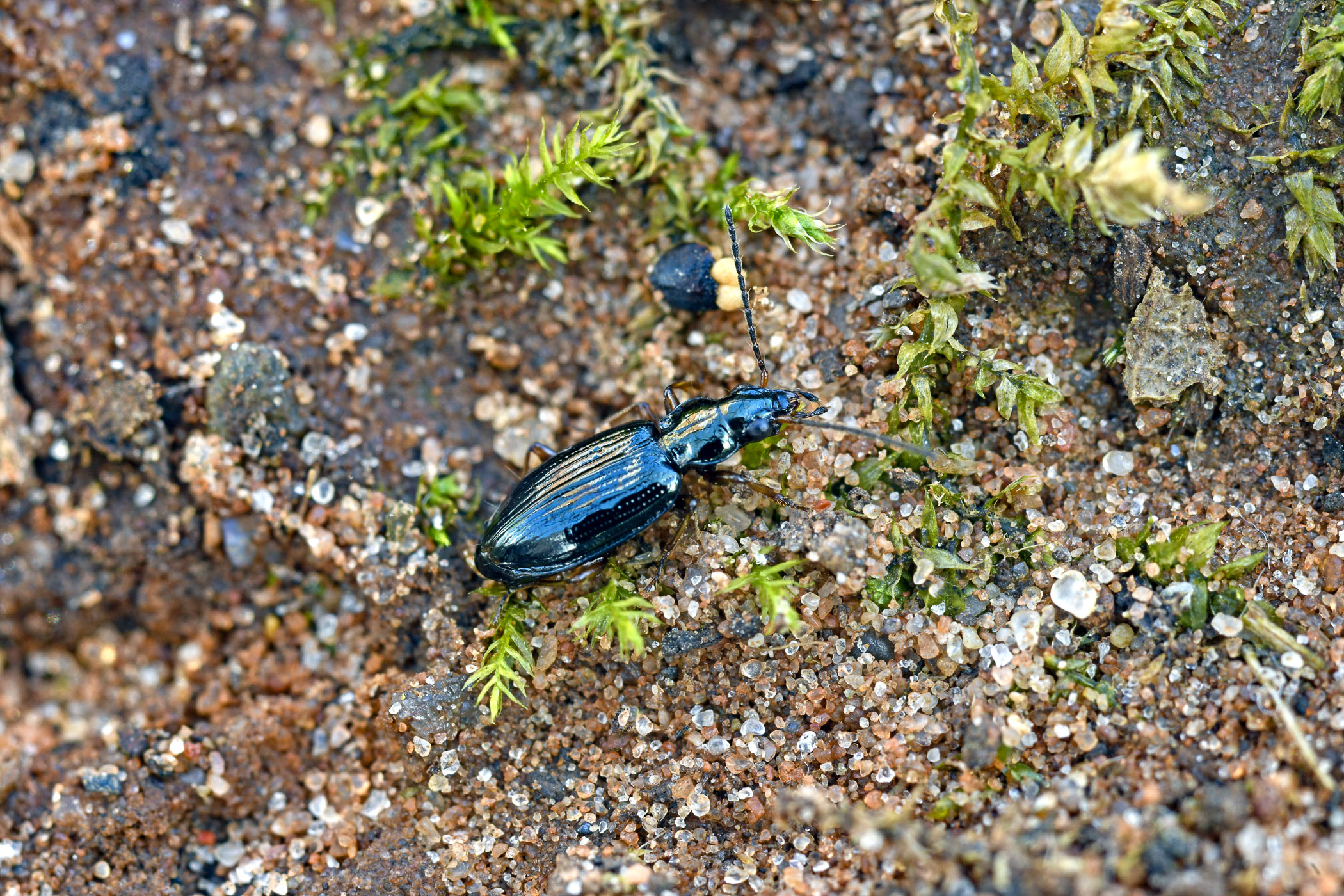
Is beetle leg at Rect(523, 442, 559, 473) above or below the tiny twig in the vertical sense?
above

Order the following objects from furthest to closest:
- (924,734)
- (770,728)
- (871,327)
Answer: (871,327), (770,728), (924,734)

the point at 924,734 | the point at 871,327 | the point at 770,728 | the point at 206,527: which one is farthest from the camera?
the point at 206,527

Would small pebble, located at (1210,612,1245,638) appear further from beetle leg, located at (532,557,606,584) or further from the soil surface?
beetle leg, located at (532,557,606,584)

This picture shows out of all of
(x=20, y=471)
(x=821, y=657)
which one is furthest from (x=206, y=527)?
(x=821, y=657)

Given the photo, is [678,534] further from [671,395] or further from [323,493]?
[323,493]

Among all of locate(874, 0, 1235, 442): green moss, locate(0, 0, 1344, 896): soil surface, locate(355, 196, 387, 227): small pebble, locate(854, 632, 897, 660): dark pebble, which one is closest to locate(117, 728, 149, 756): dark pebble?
locate(0, 0, 1344, 896): soil surface

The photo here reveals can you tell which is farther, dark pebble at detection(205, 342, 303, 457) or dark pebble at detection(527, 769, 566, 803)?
dark pebble at detection(205, 342, 303, 457)

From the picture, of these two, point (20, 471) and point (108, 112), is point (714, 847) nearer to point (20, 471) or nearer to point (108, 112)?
point (20, 471)
